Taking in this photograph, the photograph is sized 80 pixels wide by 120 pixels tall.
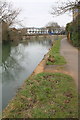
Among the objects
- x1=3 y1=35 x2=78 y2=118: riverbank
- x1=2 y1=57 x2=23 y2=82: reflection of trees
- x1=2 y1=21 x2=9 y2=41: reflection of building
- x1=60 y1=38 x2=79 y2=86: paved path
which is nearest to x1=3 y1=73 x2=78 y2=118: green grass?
x1=3 y1=35 x2=78 y2=118: riverbank

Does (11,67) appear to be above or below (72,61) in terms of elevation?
below

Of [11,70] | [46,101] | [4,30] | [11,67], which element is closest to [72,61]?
[11,70]

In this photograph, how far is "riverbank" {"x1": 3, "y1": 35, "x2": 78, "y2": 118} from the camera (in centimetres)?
455

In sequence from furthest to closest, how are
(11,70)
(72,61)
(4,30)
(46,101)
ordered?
(4,30), (11,70), (72,61), (46,101)

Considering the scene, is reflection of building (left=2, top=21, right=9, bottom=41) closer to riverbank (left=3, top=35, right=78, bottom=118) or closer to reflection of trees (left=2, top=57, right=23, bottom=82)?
reflection of trees (left=2, top=57, right=23, bottom=82)

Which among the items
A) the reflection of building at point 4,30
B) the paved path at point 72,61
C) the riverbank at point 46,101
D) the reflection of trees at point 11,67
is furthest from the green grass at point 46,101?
the reflection of building at point 4,30

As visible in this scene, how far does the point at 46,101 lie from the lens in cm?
534

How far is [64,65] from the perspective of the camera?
428 inches

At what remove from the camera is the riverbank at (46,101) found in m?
4.55

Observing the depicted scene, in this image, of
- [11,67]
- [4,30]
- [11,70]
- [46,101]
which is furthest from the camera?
[4,30]

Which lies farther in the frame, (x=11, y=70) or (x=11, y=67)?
(x=11, y=67)

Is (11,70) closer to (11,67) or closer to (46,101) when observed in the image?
(11,67)

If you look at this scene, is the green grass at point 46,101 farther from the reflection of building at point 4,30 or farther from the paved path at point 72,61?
the reflection of building at point 4,30

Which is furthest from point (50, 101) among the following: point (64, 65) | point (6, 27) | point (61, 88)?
point (6, 27)
